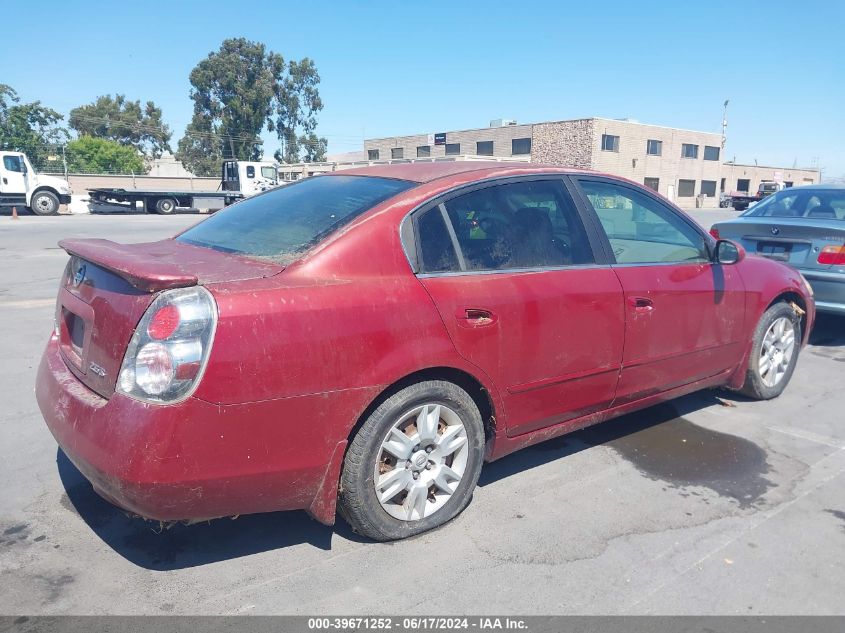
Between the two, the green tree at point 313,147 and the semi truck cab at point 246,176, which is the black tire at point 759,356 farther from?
the green tree at point 313,147

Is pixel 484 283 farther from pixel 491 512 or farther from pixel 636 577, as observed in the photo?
pixel 636 577

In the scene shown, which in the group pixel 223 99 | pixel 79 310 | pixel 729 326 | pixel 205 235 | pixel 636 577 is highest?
pixel 223 99

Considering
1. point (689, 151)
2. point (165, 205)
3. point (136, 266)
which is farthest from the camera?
point (689, 151)

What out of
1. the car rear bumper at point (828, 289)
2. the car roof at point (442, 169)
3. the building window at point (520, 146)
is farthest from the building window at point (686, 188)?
the car roof at point (442, 169)

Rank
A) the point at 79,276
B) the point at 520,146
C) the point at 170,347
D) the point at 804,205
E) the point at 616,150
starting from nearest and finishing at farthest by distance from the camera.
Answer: the point at 170,347 < the point at 79,276 < the point at 804,205 < the point at 616,150 < the point at 520,146

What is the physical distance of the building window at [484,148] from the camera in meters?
59.8

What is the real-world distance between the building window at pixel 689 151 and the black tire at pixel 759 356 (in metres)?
60.6

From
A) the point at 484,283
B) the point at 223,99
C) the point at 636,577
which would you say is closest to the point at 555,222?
the point at 484,283

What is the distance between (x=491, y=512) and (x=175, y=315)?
6.10 feet

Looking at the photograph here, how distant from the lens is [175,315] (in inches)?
94.6

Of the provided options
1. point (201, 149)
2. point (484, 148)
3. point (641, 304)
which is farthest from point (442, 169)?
point (201, 149)

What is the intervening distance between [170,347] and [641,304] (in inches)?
101

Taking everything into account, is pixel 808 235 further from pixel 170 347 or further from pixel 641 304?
pixel 170 347

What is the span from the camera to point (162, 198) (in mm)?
30844
